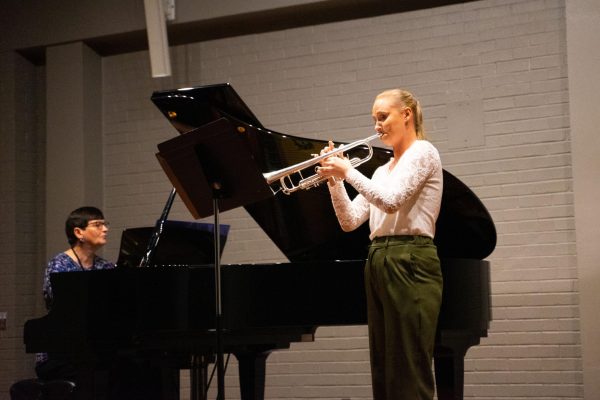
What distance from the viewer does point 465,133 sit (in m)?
5.54

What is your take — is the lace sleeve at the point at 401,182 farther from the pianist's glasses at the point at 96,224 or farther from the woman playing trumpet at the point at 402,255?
the pianist's glasses at the point at 96,224

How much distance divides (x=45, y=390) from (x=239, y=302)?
135 centimetres

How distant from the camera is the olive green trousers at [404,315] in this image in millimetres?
2855

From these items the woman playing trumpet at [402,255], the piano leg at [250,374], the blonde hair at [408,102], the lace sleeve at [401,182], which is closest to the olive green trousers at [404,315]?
the woman playing trumpet at [402,255]

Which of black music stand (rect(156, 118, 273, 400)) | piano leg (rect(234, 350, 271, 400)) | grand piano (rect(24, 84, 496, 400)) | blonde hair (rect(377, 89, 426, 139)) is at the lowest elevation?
piano leg (rect(234, 350, 271, 400))

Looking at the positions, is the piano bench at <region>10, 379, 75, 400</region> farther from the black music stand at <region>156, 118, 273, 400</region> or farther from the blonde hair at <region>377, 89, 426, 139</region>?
the blonde hair at <region>377, 89, 426, 139</region>

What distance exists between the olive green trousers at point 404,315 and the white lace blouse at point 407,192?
0.14ft

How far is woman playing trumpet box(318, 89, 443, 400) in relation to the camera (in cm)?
286

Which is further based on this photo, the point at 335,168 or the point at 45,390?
Result: the point at 45,390

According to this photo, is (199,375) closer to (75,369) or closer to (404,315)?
(75,369)

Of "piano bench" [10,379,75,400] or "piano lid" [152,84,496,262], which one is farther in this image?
"piano bench" [10,379,75,400]

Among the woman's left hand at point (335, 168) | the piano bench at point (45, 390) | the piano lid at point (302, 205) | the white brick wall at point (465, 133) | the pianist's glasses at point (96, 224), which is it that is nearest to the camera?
the woman's left hand at point (335, 168)

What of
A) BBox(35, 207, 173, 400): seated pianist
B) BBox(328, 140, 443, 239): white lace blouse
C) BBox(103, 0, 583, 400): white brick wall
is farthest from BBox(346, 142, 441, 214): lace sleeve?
BBox(103, 0, 583, 400): white brick wall

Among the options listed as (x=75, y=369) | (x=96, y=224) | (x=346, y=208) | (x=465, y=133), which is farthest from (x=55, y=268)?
(x=465, y=133)
